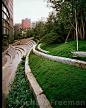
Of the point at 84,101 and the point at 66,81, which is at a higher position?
the point at 66,81

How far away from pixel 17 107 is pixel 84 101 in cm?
147

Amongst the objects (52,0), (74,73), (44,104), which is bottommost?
(44,104)

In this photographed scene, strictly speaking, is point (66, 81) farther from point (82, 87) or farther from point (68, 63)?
point (68, 63)

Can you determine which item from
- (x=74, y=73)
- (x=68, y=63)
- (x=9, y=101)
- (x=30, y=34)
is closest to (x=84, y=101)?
(x=74, y=73)

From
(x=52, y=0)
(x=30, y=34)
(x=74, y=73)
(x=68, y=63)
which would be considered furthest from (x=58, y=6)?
(x=30, y=34)

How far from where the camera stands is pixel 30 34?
78.6ft

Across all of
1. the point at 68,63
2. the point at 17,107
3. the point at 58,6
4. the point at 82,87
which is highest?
the point at 58,6

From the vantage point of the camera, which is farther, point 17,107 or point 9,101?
point 9,101

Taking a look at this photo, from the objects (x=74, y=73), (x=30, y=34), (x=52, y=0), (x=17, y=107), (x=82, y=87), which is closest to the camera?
(x=82, y=87)

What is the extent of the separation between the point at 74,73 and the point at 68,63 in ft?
2.04

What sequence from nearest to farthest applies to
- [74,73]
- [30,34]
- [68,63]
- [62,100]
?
[62,100] → [74,73] → [68,63] → [30,34]

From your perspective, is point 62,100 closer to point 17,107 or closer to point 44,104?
point 44,104

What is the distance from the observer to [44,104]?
1347 millimetres

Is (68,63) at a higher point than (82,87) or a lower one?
higher
